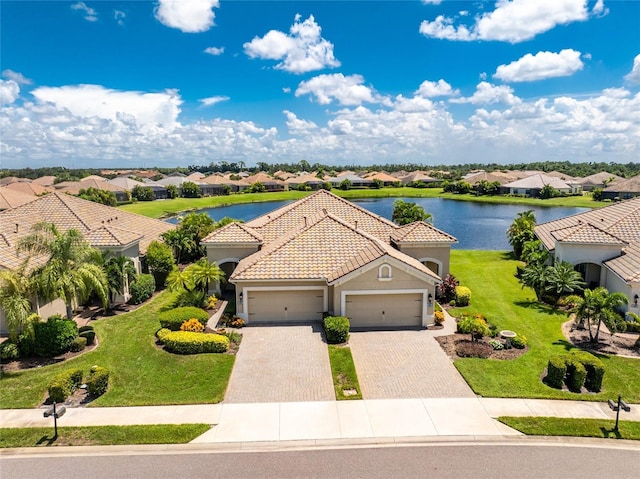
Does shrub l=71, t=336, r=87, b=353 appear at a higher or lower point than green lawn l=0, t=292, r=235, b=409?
higher

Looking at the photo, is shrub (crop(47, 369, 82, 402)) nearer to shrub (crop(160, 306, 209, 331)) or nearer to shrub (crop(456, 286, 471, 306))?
shrub (crop(160, 306, 209, 331))

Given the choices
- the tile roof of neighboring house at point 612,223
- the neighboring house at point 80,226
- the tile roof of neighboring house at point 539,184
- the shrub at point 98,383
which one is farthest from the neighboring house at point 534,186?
the shrub at point 98,383

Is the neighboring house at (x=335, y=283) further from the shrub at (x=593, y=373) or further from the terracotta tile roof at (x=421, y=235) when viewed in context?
the shrub at (x=593, y=373)

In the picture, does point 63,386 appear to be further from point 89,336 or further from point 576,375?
point 576,375

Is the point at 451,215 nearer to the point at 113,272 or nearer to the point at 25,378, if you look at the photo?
the point at 113,272

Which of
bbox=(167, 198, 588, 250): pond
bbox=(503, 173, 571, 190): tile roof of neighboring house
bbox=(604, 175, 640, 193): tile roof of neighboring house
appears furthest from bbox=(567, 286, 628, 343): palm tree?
bbox=(503, 173, 571, 190): tile roof of neighboring house

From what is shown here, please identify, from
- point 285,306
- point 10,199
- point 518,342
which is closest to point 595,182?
point 518,342
